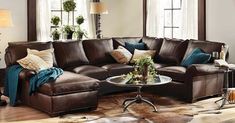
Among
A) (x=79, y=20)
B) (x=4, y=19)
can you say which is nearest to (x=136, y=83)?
(x=4, y=19)

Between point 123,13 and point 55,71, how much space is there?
363 cm

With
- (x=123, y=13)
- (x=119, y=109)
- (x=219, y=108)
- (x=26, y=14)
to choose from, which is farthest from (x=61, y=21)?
(x=219, y=108)

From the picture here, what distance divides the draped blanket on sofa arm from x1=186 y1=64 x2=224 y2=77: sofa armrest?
2024 millimetres

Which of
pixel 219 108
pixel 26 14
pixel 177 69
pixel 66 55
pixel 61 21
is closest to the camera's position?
pixel 219 108

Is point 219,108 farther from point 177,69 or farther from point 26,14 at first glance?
point 26,14

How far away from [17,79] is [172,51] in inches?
114

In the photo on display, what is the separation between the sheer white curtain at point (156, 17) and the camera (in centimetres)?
880

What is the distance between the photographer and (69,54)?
6996mm

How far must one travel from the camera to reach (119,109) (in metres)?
5.89

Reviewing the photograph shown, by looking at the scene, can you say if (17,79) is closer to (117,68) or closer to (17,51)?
(17,51)

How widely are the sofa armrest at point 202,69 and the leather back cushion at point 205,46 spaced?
0.42 m

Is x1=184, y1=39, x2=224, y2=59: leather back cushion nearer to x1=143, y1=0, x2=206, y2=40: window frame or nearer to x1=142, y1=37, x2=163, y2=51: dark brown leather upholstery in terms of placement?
x1=143, y1=0, x2=206, y2=40: window frame

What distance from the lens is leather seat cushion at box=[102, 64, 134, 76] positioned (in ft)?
22.5


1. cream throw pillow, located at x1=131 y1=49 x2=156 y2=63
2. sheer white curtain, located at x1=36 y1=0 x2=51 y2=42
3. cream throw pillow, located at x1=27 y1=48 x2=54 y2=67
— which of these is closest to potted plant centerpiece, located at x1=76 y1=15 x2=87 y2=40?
sheer white curtain, located at x1=36 y1=0 x2=51 y2=42
